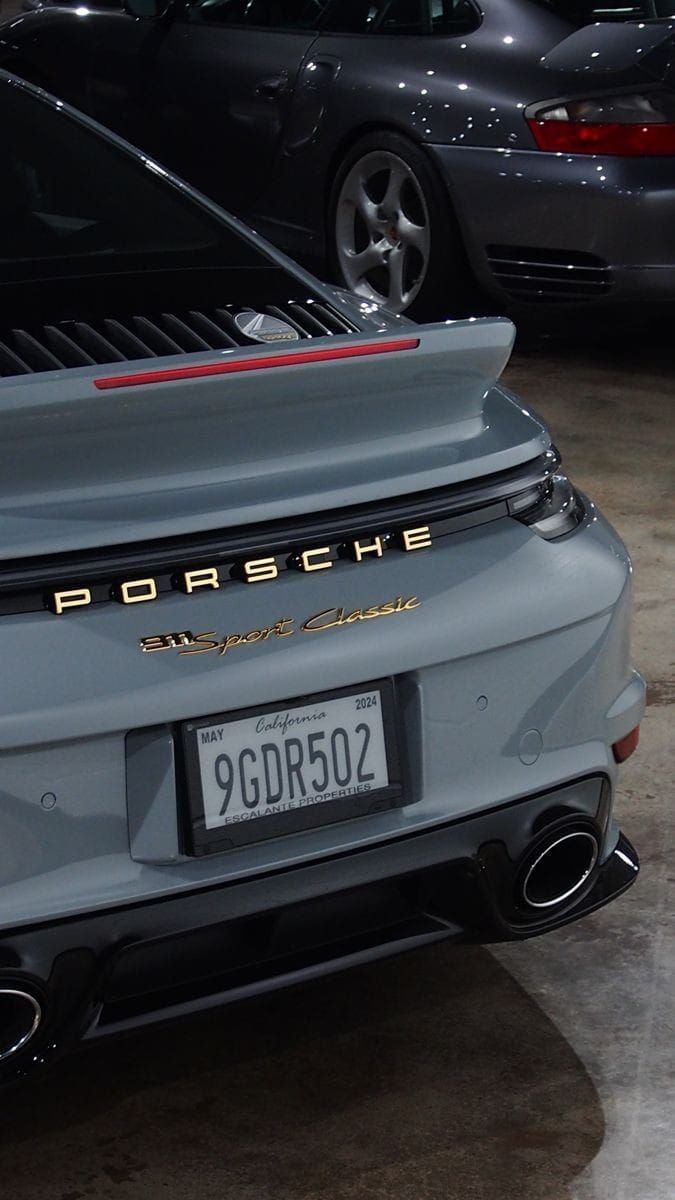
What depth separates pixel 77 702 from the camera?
194 centimetres

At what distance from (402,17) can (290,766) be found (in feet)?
14.5

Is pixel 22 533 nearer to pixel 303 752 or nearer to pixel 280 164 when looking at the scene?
pixel 303 752

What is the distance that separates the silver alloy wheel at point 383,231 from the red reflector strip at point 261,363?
372 centimetres

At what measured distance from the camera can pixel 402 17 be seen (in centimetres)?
599

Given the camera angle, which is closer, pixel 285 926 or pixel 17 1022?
pixel 17 1022

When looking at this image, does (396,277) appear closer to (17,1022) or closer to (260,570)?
(260,570)

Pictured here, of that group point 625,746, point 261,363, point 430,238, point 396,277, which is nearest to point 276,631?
point 261,363

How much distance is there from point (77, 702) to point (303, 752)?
0.92ft

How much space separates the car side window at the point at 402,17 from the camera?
5.81m

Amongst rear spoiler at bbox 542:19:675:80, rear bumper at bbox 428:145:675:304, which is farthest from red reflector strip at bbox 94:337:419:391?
rear spoiler at bbox 542:19:675:80

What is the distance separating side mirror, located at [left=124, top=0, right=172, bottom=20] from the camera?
5.95 metres

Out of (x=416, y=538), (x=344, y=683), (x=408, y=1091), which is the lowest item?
(x=408, y=1091)

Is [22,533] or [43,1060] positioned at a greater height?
[22,533]

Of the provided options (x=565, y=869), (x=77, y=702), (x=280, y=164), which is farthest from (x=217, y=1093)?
(x=280, y=164)
